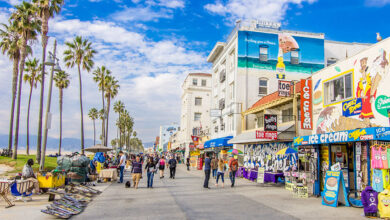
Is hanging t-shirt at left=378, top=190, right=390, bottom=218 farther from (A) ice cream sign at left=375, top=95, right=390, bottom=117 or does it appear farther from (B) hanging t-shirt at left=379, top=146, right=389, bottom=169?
(A) ice cream sign at left=375, top=95, right=390, bottom=117

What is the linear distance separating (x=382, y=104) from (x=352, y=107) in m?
1.66

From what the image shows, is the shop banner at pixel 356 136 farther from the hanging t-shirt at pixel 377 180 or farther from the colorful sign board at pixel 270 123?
the colorful sign board at pixel 270 123

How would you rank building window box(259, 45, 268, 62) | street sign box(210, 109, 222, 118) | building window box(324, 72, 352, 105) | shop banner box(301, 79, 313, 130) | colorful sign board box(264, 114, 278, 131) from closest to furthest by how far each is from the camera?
building window box(324, 72, 352, 105) → shop banner box(301, 79, 313, 130) → colorful sign board box(264, 114, 278, 131) → building window box(259, 45, 268, 62) → street sign box(210, 109, 222, 118)

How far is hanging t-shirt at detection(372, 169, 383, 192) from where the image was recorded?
388 inches

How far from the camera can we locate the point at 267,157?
905 inches

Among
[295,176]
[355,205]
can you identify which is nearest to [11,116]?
[295,176]

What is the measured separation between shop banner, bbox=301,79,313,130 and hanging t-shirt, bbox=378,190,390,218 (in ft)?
21.7

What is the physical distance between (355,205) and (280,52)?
Result: 74.1 ft

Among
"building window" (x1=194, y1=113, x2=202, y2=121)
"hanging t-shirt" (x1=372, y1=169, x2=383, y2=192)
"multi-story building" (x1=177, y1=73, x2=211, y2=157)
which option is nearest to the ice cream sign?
"hanging t-shirt" (x1=372, y1=169, x2=383, y2=192)

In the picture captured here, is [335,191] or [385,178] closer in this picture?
[385,178]

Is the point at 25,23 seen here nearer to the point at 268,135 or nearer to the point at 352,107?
the point at 268,135

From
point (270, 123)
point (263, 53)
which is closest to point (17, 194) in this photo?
point (270, 123)

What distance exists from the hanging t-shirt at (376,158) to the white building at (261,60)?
63.1ft

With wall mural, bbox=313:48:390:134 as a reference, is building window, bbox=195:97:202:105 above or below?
above
